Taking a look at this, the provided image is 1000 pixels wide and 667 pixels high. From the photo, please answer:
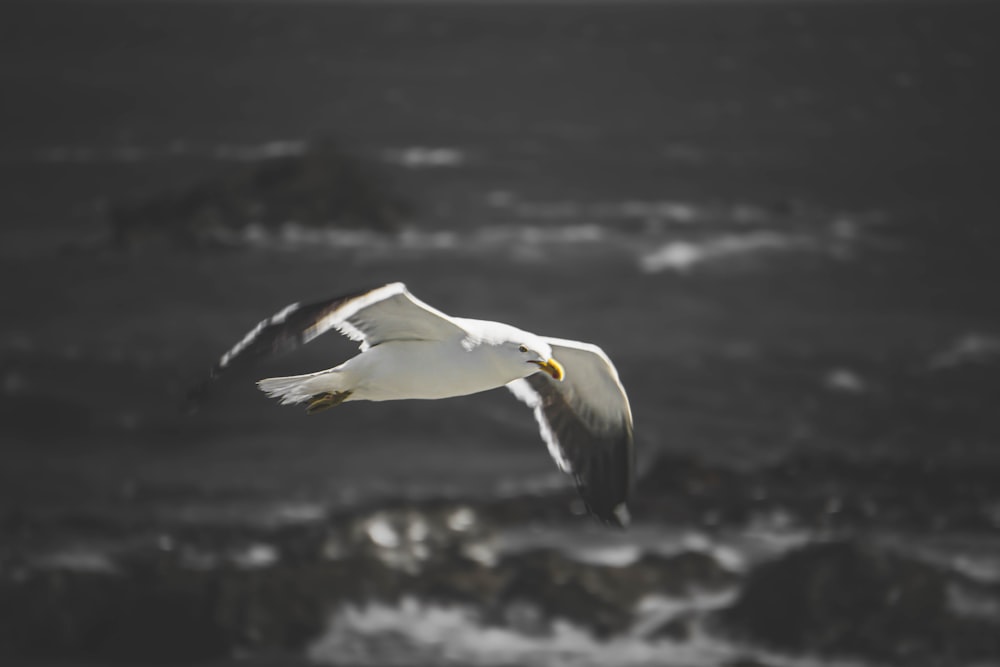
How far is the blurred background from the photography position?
27.8 m

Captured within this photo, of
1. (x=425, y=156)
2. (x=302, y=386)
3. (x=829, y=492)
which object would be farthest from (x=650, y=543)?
(x=425, y=156)

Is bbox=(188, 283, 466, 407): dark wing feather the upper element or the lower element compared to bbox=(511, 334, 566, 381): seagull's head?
upper

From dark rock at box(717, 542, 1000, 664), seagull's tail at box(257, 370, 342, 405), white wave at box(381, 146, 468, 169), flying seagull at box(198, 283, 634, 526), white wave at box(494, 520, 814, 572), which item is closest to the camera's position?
flying seagull at box(198, 283, 634, 526)

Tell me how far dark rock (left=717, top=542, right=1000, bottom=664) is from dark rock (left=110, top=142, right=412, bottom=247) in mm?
34710

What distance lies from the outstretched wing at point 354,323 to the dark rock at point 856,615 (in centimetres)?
1844

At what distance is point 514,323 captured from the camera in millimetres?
50062

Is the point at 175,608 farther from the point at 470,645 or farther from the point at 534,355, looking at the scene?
the point at 534,355

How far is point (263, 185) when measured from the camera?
59062 millimetres

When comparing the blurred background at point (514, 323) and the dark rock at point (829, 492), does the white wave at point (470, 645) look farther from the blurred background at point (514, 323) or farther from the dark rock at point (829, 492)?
the dark rock at point (829, 492)

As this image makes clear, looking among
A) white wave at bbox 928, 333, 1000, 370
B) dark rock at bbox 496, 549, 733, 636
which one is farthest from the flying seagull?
white wave at bbox 928, 333, 1000, 370

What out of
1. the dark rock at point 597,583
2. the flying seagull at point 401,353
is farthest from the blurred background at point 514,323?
the flying seagull at point 401,353

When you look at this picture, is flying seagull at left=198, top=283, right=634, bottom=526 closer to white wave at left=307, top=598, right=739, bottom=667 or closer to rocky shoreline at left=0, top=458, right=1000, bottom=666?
white wave at left=307, top=598, right=739, bottom=667

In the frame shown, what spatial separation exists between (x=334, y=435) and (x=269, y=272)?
1472 centimetres

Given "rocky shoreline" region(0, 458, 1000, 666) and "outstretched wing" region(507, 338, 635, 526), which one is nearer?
"outstretched wing" region(507, 338, 635, 526)
